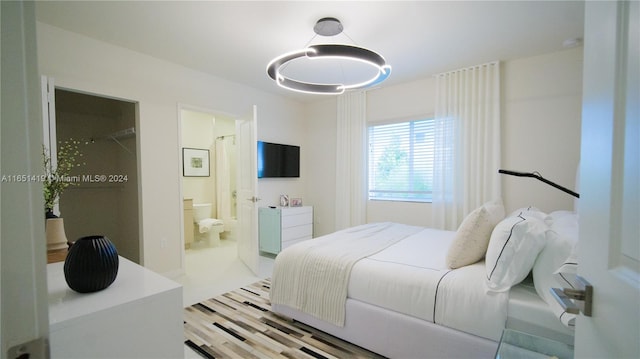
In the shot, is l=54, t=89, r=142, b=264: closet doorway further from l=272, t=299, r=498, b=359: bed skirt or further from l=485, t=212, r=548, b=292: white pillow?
l=485, t=212, r=548, b=292: white pillow

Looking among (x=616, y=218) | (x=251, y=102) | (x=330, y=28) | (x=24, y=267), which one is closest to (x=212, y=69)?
(x=251, y=102)

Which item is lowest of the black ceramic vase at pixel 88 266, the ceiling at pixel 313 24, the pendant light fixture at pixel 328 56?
the black ceramic vase at pixel 88 266

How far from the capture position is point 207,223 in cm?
485

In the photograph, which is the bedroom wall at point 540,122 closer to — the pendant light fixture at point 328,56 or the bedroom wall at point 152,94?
the pendant light fixture at point 328,56

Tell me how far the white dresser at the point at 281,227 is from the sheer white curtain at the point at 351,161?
2.21 ft

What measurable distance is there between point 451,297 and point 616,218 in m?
1.23

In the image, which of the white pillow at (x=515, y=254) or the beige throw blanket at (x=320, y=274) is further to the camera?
the beige throw blanket at (x=320, y=274)

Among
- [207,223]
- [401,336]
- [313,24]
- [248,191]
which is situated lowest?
[401,336]

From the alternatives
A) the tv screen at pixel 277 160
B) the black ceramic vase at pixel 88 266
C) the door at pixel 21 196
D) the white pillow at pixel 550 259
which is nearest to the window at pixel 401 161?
the tv screen at pixel 277 160

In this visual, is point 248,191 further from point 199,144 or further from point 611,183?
point 611,183

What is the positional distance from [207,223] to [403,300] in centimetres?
405

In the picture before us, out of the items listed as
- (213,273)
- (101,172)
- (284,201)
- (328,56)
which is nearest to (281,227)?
(284,201)

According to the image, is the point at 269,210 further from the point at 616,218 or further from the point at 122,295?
the point at 616,218

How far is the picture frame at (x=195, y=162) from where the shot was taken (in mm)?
5117
